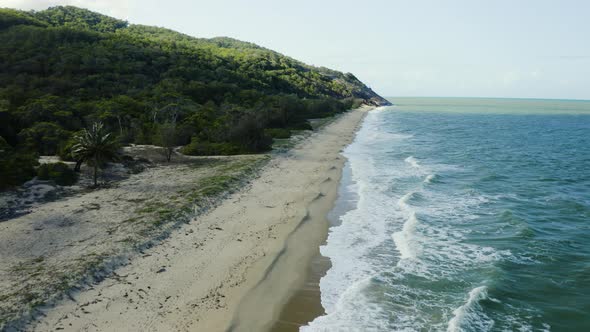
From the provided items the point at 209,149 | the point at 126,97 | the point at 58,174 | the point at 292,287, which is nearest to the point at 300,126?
the point at 126,97

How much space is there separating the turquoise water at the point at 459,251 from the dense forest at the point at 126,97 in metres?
20.1

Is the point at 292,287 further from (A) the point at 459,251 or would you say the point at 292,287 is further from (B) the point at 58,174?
(B) the point at 58,174

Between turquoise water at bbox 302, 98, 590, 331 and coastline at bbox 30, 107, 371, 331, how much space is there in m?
1.64

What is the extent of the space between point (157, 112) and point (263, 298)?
134ft

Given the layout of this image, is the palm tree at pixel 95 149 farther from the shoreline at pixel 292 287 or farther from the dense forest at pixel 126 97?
the shoreline at pixel 292 287

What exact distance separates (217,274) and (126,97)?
45455 mm

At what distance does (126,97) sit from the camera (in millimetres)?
53906

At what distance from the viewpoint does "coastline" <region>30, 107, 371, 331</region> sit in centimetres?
1211

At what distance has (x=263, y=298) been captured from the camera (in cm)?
1364

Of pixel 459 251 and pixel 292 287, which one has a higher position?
pixel 459 251

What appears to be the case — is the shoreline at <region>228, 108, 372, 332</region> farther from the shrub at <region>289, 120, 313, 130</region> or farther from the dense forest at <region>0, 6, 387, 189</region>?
the shrub at <region>289, 120, 313, 130</region>

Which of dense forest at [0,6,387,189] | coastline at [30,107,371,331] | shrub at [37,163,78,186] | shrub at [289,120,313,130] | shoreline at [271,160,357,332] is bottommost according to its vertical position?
shoreline at [271,160,357,332]

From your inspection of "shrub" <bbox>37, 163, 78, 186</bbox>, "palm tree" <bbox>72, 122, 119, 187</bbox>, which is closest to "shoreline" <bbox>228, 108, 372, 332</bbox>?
"palm tree" <bbox>72, 122, 119, 187</bbox>

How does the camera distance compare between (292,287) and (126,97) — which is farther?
(126,97)
